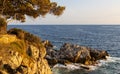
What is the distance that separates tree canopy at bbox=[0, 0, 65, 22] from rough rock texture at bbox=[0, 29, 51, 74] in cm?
239

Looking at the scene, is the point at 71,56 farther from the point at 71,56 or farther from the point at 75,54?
the point at 75,54

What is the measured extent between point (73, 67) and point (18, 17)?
20090mm

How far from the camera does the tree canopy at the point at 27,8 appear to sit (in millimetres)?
29422

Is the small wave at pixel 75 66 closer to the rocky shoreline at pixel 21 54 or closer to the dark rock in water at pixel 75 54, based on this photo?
the dark rock in water at pixel 75 54

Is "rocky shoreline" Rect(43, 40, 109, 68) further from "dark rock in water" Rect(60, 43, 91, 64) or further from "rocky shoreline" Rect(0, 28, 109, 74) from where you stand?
"rocky shoreline" Rect(0, 28, 109, 74)

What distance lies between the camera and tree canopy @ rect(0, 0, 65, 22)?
29422 mm

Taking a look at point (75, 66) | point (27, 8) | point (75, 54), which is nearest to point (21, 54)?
point (27, 8)

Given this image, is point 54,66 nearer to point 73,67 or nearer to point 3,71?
point 73,67

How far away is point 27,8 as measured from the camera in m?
30.0

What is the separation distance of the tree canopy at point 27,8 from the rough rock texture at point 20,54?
2.39 meters

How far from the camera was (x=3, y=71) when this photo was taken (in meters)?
21.8

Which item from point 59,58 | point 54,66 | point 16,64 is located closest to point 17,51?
point 16,64

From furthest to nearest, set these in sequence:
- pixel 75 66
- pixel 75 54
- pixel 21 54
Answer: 1. pixel 75 54
2. pixel 75 66
3. pixel 21 54

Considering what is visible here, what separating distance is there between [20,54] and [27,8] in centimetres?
720
